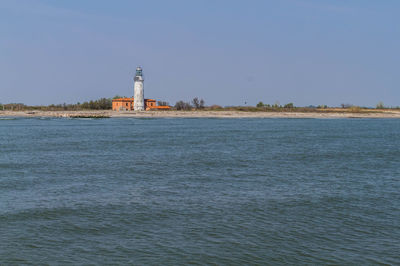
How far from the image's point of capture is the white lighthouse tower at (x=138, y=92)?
136250mm

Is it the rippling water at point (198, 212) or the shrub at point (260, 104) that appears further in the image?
the shrub at point (260, 104)

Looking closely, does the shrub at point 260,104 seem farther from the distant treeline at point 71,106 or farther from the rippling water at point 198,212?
the rippling water at point 198,212

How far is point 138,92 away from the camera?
13625 centimetres

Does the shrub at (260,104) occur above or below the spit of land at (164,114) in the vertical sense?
above

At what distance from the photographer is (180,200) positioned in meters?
18.7

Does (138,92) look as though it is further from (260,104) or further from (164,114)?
(260,104)

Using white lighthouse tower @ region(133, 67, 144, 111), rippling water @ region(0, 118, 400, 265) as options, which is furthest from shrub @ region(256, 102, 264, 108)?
rippling water @ region(0, 118, 400, 265)

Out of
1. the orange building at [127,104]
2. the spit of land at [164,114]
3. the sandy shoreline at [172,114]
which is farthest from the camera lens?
the orange building at [127,104]

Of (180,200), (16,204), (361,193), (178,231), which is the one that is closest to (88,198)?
(16,204)

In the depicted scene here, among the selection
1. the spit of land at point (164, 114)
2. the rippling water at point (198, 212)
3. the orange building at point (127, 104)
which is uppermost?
the orange building at point (127, 104)

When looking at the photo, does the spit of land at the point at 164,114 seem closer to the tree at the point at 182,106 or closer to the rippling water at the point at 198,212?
the tree at the point at 182,106

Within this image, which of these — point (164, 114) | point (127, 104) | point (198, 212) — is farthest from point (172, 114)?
point (198, 212)

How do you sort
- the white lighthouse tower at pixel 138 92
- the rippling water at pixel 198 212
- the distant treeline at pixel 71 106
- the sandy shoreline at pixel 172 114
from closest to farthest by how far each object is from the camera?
the rippling water at pixel 198 212
the sandy shoreline at pixel 172 114
the white lighthouse tower at pixel 138 92
the distant treeline at pixel 71 106

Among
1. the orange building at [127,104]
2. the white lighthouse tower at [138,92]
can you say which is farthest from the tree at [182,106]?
the white lighthouse tower at [138,92]
